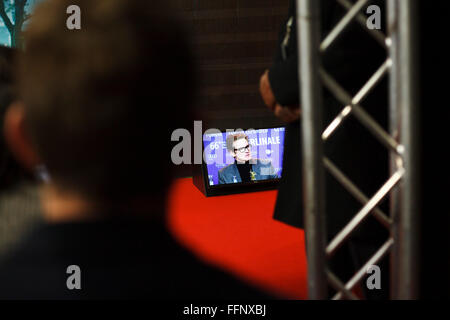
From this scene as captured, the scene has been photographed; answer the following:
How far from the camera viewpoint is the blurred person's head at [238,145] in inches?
112

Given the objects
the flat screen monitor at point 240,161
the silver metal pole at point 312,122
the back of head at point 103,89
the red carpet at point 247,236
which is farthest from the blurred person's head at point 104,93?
the flat screen monitor at point 240,161

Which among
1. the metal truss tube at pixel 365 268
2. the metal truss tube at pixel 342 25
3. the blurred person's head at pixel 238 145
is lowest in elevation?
the metal truss tube at pixel 365 268

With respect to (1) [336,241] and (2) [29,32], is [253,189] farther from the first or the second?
(2) [29,32]

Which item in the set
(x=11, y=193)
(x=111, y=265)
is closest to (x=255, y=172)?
(x=11, y=193)

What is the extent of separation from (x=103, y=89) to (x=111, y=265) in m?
0.16

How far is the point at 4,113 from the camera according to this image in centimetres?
78

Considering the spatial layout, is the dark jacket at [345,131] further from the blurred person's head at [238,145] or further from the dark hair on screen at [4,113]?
the blurred person's head at [238,145]

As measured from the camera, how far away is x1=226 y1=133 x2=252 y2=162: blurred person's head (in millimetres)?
2854

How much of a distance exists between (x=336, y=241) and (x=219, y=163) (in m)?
1.85

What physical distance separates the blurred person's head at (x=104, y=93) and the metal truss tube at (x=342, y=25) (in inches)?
25.1

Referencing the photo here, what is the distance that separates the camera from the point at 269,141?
294 cm

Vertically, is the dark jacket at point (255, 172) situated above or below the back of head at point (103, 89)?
below

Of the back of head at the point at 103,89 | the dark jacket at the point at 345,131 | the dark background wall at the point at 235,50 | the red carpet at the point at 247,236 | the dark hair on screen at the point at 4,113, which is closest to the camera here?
the back of head at the point at 103,89

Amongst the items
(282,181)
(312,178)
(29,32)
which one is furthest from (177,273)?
(282,181)
